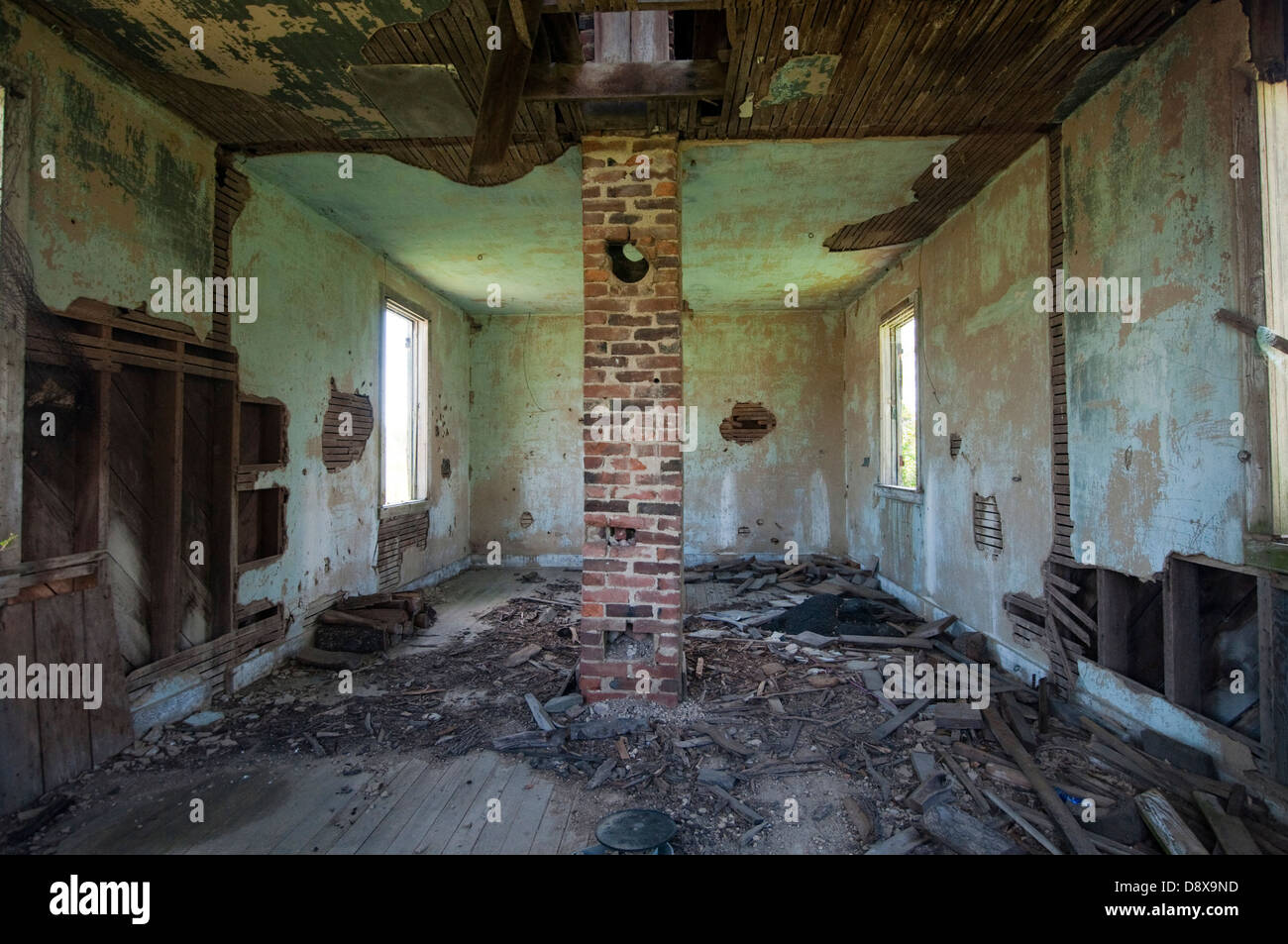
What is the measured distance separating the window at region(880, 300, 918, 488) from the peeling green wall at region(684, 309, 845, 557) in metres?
1.36

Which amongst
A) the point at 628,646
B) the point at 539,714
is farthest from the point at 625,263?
the point at 539,714

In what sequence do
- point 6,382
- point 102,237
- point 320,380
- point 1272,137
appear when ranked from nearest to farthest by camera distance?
point 1272,137, point 6,382, point 102,237, point 320,380

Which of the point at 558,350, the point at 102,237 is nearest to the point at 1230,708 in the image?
the point at 102,237

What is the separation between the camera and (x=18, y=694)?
2439mm

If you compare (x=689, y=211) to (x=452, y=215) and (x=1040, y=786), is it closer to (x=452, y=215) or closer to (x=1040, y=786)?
(x=452, y=215)

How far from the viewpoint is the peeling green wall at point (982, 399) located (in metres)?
3.61

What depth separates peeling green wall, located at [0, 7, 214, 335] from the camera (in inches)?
99.8

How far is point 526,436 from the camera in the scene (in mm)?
8094

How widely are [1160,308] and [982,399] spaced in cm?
160

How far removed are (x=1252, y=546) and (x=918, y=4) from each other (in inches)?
→ 99.6

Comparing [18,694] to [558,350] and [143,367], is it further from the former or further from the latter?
[558,350]

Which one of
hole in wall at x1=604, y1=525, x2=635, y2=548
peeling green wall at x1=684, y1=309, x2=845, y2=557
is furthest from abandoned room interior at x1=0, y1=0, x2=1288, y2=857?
peeling green wall at x1=684, y1=309, x2=845, y2=557

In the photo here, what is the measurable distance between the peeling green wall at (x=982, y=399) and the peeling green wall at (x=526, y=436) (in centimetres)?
408

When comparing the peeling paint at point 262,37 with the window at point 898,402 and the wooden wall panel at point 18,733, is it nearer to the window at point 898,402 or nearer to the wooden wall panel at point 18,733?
the wooden wall panel at point 18,733
